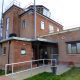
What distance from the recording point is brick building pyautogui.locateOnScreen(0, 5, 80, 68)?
1700 cm

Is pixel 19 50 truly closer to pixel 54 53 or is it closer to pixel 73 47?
pixel 54 53

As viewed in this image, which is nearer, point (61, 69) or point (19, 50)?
point (61, 69)

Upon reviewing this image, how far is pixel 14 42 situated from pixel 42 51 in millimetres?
6879

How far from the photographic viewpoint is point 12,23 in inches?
1012

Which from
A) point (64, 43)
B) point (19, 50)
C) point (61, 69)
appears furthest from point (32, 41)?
point (61, 69)

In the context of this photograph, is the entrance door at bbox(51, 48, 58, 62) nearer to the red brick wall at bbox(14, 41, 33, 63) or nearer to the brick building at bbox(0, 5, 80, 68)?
the brick building at bbox(0, 5, 80, 68)

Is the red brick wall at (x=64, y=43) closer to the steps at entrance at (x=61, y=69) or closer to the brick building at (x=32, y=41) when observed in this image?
the brick building at (x=32, y=41)

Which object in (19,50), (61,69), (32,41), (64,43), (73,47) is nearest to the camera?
(61,69)

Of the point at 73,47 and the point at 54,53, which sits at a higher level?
the point at 73,47

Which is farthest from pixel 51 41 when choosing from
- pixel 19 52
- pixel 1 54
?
pixel 1 54

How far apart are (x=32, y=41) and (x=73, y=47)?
532cm

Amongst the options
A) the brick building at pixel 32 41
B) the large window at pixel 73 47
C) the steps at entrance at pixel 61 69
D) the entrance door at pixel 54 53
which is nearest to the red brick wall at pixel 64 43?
the brick building at pixel 32 41

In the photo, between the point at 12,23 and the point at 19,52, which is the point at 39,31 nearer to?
the point at 12,23

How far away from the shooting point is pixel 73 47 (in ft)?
59.9
